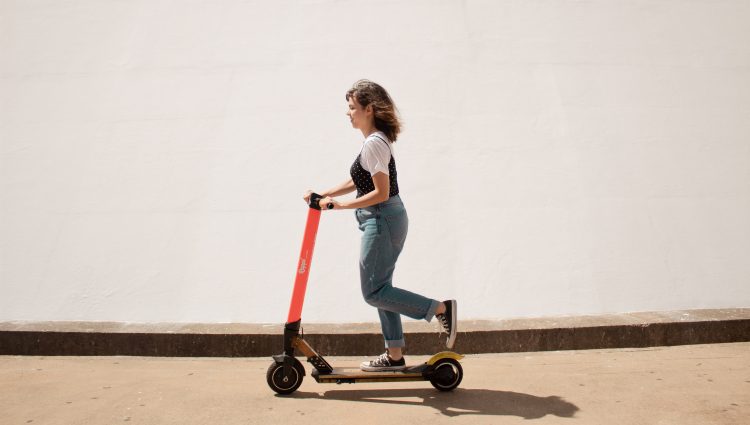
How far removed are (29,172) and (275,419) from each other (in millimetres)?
3995

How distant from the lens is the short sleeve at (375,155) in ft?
12.4

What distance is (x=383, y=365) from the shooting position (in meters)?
3.97

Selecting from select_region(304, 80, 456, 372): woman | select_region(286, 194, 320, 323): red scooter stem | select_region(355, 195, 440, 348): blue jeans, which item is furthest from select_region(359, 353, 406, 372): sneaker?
select_region(286, 194, 320, 323): red scooter stem

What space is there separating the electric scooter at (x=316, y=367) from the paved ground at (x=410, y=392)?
9 centimetres

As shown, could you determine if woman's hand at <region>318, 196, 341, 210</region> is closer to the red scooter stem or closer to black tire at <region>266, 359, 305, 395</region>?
the red scooter stem

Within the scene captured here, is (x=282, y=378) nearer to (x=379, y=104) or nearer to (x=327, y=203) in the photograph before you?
(x=327, y=203)

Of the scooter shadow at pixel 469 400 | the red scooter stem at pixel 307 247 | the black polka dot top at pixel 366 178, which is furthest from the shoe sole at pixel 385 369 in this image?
the black polka dot top at pixel 366 178

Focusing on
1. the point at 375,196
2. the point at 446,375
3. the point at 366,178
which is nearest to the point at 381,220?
the point at 375,196

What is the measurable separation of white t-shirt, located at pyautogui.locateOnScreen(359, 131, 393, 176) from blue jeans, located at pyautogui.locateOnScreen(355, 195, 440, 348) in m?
0.20

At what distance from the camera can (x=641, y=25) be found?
750 centimetres

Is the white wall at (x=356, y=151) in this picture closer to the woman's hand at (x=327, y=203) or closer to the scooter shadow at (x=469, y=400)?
the scooter shadow at (x=469, y=400)

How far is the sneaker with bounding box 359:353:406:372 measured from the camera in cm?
393

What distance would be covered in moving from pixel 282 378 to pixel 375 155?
4.17 feet

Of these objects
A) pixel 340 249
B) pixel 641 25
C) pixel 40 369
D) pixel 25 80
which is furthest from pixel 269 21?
pixel 40 369
